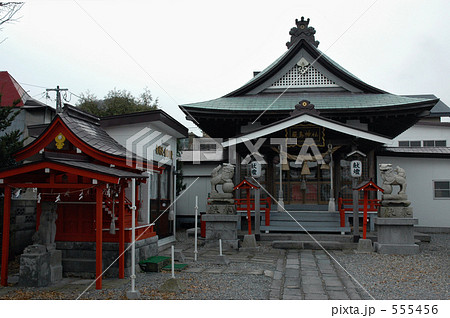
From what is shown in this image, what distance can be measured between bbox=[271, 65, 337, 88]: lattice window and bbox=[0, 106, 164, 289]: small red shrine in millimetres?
9989

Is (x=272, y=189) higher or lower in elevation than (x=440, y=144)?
lower

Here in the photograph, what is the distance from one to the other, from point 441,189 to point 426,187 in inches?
Result: 25.9

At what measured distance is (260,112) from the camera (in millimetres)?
15578

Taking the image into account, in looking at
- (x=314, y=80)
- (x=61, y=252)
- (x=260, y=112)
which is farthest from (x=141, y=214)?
(x=314, y=80)

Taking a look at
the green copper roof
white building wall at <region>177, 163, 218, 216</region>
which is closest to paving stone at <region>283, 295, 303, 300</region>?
the green copper roof

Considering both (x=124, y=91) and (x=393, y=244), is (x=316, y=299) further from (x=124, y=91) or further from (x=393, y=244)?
(x=124, y=91)

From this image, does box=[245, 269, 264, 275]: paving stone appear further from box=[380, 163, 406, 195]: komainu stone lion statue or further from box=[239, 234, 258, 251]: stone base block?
box=[380, 163, 406, 195]: komainu stone lion statue

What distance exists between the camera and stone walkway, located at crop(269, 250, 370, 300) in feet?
23.2

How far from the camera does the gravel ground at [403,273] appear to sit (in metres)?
7.30

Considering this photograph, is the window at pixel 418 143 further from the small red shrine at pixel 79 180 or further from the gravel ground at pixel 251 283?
the small red shrine at pixel 79 180

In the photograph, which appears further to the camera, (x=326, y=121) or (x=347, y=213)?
(x=347, y=213)

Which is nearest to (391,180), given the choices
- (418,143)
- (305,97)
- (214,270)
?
(305,97)

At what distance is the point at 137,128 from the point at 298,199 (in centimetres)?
807
